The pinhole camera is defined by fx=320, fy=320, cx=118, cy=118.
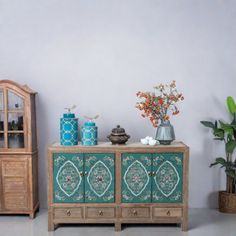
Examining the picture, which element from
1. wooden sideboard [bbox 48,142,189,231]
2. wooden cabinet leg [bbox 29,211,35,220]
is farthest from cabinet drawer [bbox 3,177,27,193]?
wooden sideboard [bbox 48,142,189,231]

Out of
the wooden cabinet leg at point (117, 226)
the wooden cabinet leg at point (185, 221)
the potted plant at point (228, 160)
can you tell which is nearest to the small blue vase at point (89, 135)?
the wooden cabinet leg at point (117, 226)

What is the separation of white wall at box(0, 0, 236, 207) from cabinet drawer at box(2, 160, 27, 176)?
1.32 feet

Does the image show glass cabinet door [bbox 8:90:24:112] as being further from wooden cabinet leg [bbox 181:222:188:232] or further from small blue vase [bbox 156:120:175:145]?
wooden cabinet leg [bbox 181:222:188:232]

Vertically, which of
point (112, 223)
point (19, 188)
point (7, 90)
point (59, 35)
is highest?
point (59, 35)

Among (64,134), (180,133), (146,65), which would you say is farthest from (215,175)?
(64,134)

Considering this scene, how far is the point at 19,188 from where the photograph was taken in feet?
12.2

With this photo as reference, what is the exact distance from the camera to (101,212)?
345 cm

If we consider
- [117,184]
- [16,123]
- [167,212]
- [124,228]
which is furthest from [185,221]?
[16,123]

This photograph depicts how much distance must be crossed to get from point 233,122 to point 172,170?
1051mm

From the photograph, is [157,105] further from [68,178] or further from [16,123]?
[16,123]

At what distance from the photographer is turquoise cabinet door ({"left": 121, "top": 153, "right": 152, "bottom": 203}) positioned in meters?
3.42

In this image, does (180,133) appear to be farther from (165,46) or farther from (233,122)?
Result: (165,46)

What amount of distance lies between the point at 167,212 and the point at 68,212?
107cm

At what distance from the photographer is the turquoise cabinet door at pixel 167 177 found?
3.41 meters
